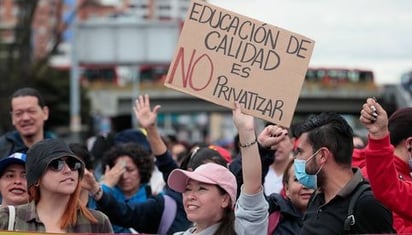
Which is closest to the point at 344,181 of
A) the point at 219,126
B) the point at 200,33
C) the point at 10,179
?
the point at 200,33

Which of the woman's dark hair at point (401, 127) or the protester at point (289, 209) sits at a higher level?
the woman's dark hair at point (401, 127)

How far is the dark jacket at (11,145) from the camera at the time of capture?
22.6ft

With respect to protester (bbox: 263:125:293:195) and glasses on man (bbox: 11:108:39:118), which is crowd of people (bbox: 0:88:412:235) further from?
glasses on man (bbox: 11:108:39:118)

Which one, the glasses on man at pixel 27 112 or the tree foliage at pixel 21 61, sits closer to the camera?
the glasses on man at pixel 27 112

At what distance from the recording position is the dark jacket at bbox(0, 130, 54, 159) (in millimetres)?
6885

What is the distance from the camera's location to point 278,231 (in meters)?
5.17

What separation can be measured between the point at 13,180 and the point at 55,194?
695mm

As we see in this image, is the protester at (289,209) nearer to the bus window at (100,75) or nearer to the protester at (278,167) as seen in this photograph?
the protester at (278,167)

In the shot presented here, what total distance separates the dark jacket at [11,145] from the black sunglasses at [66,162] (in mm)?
2239

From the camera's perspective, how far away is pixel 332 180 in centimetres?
Answer: 454

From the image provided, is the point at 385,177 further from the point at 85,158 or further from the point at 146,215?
the point at 85,158

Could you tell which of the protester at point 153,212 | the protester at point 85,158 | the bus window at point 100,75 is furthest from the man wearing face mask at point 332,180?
the bus window at point 100,75

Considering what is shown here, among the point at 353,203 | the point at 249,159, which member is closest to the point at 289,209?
the point at 353,203

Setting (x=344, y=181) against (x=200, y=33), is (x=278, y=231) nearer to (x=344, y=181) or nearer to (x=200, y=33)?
(x=344, y=181)
